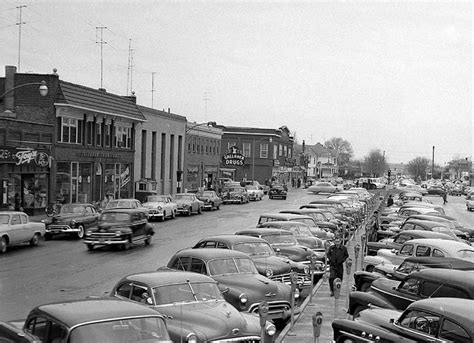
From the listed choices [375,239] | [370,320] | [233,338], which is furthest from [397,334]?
[375,239]

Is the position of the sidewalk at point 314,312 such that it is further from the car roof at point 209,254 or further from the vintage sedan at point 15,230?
the vintage sedan at point 15,230

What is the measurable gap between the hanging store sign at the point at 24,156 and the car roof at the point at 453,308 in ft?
93.3

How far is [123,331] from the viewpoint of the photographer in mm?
7648

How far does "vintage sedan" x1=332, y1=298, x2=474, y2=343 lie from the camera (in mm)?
8539

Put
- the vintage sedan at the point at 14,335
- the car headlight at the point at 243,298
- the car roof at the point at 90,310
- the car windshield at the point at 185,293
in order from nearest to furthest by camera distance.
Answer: the car roof at the point at 90,310 → the vintage sedan at the point at 14,335 → the car windshield at the point at 185,293 → the car headlight at the point at 243,298

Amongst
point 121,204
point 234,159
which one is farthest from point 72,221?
point 234,159

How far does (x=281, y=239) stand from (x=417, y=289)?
7.52m

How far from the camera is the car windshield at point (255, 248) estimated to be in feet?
50.7

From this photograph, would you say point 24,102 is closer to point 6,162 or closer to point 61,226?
point 6,162

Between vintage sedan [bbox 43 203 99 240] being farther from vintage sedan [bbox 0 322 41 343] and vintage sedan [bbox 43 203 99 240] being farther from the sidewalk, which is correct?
vintage sedan [bbox 0 322 41 343]

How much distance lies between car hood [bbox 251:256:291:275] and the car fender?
2.83 meters

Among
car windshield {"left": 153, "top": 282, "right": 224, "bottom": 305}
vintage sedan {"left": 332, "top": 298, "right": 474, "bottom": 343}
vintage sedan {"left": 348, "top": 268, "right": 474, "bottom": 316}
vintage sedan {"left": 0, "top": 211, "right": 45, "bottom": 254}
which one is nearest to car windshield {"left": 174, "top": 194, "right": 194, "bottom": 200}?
vintage sedan {"left": 0, "top": 211, "right": 45, "bottom": 254}

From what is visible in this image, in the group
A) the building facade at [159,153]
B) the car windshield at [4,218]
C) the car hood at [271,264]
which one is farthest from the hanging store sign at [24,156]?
the car hood at [271,264]

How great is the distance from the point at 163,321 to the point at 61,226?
Answer: 70.0 ft
